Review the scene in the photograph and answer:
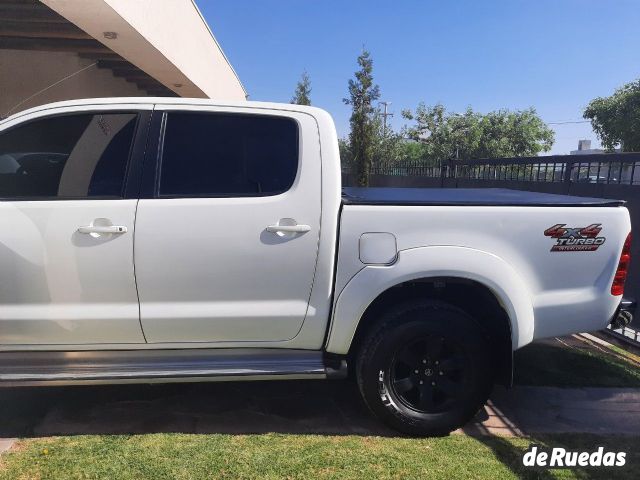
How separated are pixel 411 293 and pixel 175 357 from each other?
1.50m

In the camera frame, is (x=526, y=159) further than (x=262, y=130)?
Yes

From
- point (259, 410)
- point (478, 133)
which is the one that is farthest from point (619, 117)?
point (259, 410)

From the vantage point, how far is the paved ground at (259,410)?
10.9ft

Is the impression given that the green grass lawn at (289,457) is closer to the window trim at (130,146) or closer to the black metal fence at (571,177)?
the window trim at (130,146)

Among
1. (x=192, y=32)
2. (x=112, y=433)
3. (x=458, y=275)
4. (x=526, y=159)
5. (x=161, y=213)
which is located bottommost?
(x=112, y=433)

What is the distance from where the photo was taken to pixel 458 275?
300cm

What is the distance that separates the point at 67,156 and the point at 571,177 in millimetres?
5613

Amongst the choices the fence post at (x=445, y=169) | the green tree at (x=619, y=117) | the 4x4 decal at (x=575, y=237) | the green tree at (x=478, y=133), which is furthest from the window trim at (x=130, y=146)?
the green tree at (x=619, y=117)

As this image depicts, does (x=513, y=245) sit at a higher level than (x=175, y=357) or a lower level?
higher

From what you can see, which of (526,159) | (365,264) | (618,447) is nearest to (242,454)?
(365,264)

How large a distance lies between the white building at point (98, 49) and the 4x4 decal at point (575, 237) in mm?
6355

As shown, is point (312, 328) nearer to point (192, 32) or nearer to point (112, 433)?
point (112, 433)

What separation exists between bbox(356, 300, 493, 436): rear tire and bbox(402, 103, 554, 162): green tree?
117ft

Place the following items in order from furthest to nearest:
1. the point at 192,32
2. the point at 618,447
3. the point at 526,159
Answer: the point at 192,32, the point at 526,159, the point at 618,447
